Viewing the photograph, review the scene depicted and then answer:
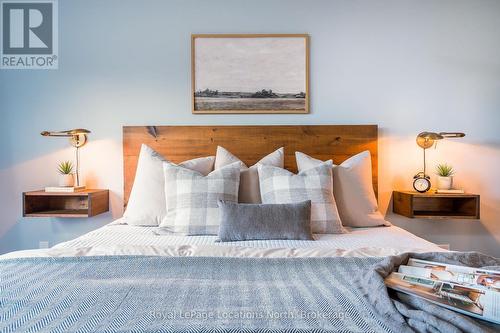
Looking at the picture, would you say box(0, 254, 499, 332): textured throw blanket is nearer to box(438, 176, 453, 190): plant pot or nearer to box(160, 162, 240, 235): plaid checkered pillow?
box(160, 162, 240, 235): plaid checkered pillow

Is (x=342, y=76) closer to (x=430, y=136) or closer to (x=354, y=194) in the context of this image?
(x=430, y=136)

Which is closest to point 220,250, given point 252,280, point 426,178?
point 252,280

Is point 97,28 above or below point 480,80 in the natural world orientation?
above

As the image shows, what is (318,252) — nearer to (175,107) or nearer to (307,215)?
(307,215)

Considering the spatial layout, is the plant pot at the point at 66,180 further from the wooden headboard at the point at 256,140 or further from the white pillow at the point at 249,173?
the white pillow at the point at 249,173

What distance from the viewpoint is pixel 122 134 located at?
2.54 m

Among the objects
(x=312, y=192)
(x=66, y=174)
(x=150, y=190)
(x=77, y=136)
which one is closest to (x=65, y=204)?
(x=66, y=174)

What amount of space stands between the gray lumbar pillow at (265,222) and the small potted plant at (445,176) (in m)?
1.28

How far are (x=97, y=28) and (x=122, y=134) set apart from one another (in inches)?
33.3

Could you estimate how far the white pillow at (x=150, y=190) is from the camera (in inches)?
82.4

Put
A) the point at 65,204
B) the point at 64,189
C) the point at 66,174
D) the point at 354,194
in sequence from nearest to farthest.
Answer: the point at 354,194 → the point at 64,189 → the point at 66,174 → the point at 65,204

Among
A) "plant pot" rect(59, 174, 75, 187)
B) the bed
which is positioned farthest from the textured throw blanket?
"plant pot" rect(59, 174, 75, 187)

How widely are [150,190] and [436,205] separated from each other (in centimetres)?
214

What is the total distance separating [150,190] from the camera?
7.06 ft
